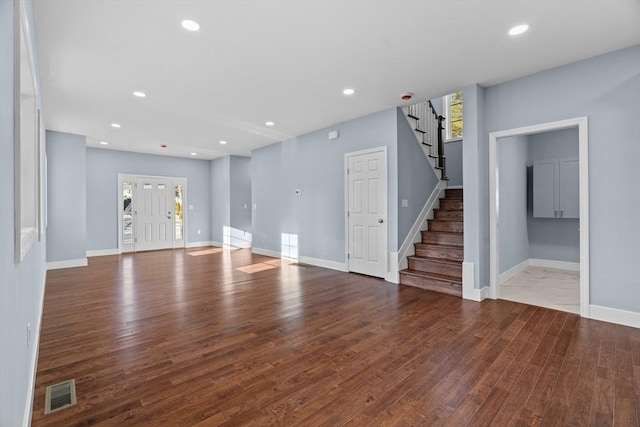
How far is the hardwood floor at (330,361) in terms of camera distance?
6.13 feet

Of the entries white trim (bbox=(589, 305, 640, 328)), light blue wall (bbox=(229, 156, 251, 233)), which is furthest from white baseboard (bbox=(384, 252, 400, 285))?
light blue wall (bbox=(229, 156, 251, 233))

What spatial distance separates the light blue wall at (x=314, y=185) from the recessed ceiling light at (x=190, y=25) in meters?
3.21

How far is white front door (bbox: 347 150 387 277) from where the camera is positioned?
5.17 meters

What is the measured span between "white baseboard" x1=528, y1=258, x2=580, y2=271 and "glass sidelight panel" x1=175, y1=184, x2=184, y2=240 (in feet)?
29.6

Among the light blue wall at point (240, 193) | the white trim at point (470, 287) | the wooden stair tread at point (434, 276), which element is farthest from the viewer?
the light blue wall at point (240, 193)

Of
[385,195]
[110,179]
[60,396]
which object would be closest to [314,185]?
[385,195]

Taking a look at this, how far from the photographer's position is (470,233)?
4.13m

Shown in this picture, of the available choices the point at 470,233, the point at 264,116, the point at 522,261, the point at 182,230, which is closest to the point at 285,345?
the point at 470,233

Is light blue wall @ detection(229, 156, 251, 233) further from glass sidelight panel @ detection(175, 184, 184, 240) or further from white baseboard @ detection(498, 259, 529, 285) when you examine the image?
white baseboard @ detection(498, 259, 529, 285)

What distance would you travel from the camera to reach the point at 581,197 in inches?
134

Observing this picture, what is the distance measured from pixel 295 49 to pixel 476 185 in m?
2.81

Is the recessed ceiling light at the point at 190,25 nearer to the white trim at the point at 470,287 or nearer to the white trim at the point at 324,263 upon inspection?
the white trim at the point at 470,287

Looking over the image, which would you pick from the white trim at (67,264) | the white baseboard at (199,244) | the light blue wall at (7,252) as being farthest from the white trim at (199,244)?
the light blue wall at (7,252)

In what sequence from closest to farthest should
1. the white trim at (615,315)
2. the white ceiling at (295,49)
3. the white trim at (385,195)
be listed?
the white ceiling at (295,49) < the white trim at (615,315) < the white trim at (385,195)
